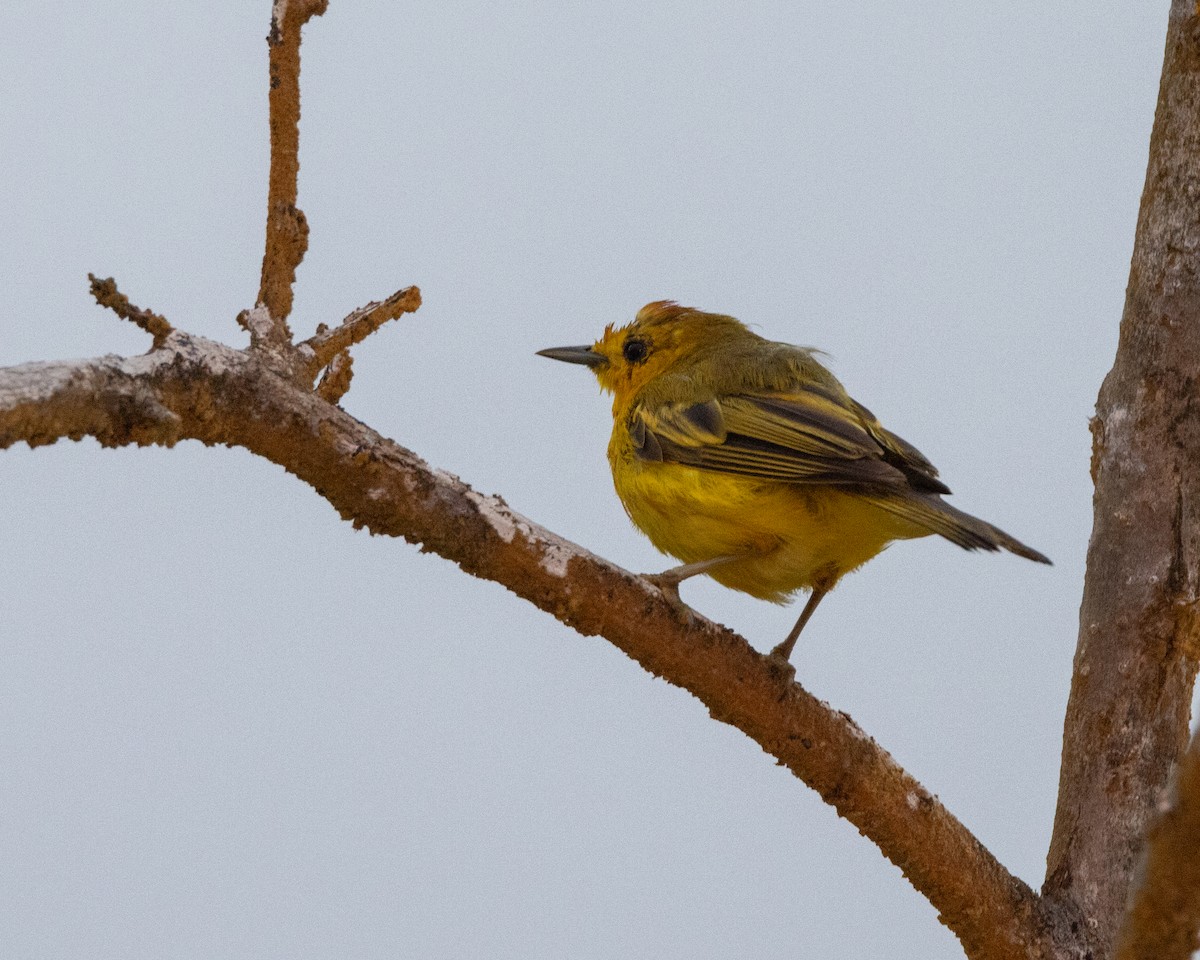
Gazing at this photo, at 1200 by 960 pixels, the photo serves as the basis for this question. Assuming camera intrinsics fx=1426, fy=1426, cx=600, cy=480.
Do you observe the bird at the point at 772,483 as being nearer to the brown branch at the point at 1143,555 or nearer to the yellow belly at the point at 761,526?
the yellow belly at the point at 761,526

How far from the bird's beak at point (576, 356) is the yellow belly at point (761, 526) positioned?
40.4 inches

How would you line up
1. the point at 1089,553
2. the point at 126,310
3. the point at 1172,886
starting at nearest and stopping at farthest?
the point at 1172,886 < the point at 126,310 < the point at 1089,553

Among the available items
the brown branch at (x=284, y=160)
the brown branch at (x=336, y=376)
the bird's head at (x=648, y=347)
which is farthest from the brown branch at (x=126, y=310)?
the bird's head at (x=648, y=347)

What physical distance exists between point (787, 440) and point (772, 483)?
0.48ft

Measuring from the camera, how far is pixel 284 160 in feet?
8.77

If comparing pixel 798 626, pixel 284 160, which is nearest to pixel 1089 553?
pixel 798 626

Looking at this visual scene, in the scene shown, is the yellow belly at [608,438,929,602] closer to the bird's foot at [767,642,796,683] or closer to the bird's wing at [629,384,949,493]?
the bird's wing at [629,384,949,493]

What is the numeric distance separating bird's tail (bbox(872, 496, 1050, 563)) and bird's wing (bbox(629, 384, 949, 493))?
6 cm

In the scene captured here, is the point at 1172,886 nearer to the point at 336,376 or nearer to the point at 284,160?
the point at 336,376

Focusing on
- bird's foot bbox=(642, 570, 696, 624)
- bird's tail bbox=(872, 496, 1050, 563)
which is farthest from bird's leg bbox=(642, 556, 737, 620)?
bird's tail bbox=(872, 496, 1050, 563)

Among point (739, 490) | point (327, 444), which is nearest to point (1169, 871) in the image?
point (327, 444)

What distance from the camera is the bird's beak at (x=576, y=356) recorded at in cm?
502

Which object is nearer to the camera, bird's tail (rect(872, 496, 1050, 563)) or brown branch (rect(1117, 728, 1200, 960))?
brown branch (rect(1117, 728, 1200, 960))

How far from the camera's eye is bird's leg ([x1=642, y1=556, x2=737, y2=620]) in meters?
3.04
